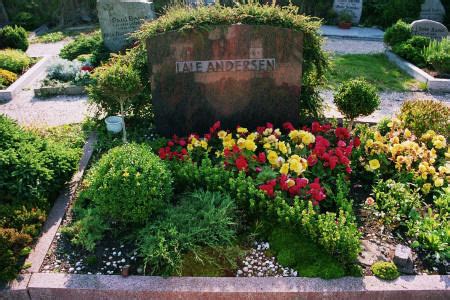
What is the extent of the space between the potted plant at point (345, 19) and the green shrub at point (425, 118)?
986cm

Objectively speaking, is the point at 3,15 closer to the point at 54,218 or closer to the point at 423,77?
the point at 54,218

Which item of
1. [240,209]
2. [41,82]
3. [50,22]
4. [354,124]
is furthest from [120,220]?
[50,22]

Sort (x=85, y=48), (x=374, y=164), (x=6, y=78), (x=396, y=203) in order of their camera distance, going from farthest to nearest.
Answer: (x=85, y=48) < (x=6, y=78) < (x=374, y=164) < (x=396, y=203)

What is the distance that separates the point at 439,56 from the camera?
31.7ft

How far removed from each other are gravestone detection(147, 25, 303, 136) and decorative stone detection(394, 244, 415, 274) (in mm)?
2996

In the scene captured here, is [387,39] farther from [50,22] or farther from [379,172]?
[50,22]

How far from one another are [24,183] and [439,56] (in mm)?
8681

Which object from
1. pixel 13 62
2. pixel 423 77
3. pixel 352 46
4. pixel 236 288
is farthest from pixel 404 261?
pixel 352 46

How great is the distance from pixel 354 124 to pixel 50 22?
46.8 feet

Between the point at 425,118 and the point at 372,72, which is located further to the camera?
the point at 372,72

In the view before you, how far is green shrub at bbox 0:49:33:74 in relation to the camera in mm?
10195

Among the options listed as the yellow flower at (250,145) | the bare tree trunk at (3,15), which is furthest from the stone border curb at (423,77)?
the bare tree trunk at (3,15)

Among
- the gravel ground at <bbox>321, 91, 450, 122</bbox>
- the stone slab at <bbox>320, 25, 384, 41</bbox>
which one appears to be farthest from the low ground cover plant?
the stone slab at <bbox>320, 25, 384, 41</bbox>

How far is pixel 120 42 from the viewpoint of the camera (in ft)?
36.0
